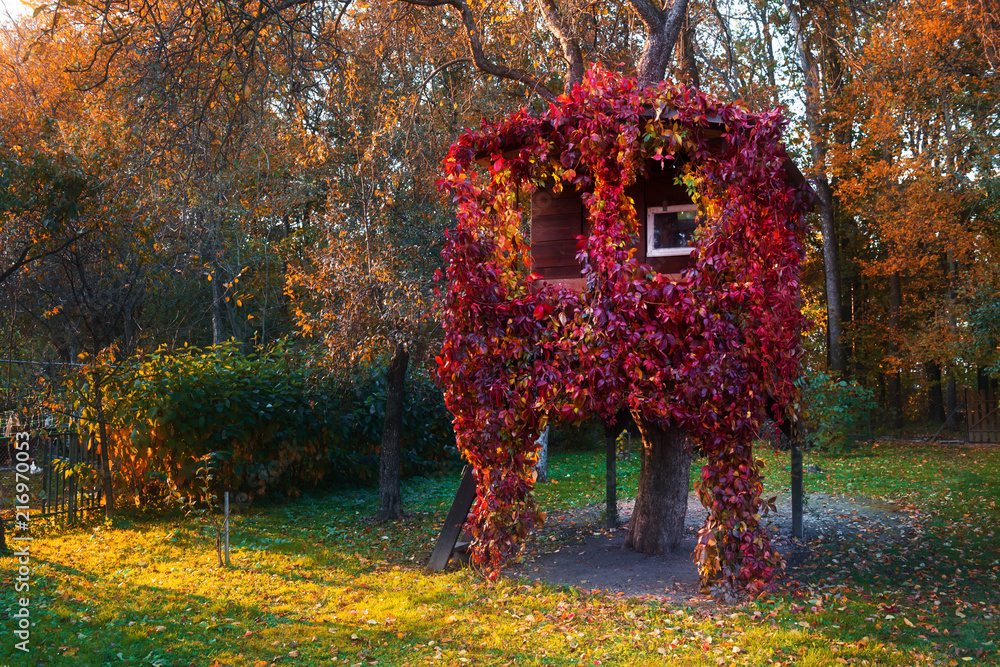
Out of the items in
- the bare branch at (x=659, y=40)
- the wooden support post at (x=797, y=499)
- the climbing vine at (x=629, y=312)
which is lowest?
the wooden support post at (x=797, y=499)

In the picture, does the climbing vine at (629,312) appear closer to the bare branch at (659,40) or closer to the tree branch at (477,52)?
the bare branch at (659,40)

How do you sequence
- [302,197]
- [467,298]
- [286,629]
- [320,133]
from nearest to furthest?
[286,629]
[467,298]
[320,133]
[302,197]

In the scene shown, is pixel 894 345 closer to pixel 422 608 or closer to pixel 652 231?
pixel 652 231

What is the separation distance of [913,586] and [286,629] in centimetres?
583

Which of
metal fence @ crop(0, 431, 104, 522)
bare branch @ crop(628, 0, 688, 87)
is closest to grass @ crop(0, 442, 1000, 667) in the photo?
metal fence @ crop(0, 431, 104, 522)

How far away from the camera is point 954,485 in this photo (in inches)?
523

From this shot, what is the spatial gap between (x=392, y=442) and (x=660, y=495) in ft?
13.5

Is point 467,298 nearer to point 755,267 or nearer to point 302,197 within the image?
point 755,267

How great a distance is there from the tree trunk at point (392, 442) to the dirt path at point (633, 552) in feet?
7.71

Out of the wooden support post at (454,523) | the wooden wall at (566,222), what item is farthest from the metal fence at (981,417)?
the wooden support post at (454,523)

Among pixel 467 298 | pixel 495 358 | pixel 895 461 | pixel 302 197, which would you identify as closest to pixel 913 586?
pixel 495 358

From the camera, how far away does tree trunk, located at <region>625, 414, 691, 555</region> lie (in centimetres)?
846

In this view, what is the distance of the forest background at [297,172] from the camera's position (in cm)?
780

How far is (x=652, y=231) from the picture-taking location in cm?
816
